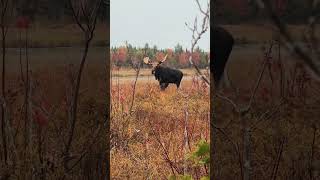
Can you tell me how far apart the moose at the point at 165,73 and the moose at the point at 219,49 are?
540mm

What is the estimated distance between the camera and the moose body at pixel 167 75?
7.26 ft

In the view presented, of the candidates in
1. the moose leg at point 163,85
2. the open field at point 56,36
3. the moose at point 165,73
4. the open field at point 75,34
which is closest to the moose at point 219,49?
the open field at point 75,34

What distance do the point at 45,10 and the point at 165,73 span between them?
785 mm

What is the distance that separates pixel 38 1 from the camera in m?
1.62

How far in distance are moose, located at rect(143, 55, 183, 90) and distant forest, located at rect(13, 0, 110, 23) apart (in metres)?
0.63

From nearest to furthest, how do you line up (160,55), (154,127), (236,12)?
(236,12) < (160,55) < (154,127)

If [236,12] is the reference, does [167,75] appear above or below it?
below

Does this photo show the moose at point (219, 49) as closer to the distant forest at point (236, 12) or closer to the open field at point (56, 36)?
the distant forest at point (236, 12)

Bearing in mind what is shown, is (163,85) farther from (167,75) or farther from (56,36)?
(56,36)

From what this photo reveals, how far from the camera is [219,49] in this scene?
5.32 ft

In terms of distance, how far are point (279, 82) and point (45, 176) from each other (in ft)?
3.09

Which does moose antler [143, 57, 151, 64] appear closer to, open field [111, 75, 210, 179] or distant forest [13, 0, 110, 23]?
open field [111, 75, 210, 179]

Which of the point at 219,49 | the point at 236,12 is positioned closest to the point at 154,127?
the point at 219,49

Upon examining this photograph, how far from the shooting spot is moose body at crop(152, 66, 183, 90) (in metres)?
2.21
